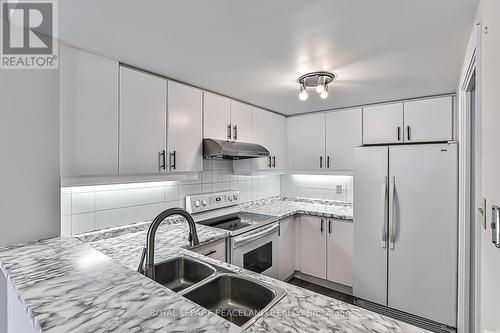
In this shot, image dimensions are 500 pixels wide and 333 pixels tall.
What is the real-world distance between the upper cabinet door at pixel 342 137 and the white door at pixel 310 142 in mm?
80

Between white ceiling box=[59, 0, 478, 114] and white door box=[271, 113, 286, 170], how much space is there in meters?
1.15

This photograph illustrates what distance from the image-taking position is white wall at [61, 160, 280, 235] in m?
1.69

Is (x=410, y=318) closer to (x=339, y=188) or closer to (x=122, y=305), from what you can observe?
(x=339, y=188)

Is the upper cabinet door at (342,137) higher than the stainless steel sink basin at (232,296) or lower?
higher

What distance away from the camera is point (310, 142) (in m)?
3.24

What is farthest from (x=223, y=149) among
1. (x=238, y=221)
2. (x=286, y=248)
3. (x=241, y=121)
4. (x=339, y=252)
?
(x=339, y=252)

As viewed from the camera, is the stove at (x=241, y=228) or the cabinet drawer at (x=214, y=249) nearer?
the cabinet drawer at (x=214, y=249)

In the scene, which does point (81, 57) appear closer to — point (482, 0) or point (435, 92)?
point (482, 0)

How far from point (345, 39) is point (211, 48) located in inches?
30.9

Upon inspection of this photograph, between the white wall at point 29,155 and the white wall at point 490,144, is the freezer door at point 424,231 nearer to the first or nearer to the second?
the white wall at point 490,144

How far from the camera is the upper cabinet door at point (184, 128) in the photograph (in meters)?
1.99

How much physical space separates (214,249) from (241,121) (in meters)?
1.42

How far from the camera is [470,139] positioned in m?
1.77

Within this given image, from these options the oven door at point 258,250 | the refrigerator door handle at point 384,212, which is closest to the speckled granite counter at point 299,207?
the oven door at point 258,250
